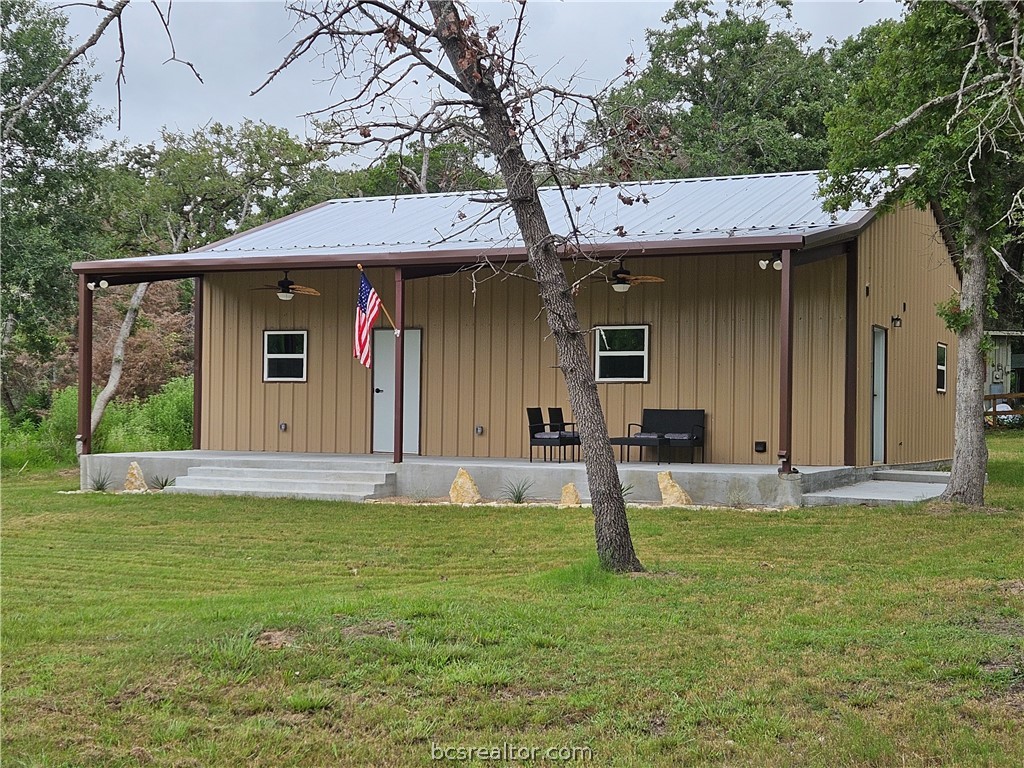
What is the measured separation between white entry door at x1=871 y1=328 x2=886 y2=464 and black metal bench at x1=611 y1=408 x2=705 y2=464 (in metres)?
2.40

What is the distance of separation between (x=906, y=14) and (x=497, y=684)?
9020 millimetres

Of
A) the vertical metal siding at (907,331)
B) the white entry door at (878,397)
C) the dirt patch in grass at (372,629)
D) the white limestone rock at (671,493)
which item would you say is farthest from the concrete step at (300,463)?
the dirt patch in grass at (372,629)

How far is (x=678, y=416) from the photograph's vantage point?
44.4 ft

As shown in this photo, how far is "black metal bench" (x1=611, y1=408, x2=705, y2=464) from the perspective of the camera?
42.6 feet

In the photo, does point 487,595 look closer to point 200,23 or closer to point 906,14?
point 200,23

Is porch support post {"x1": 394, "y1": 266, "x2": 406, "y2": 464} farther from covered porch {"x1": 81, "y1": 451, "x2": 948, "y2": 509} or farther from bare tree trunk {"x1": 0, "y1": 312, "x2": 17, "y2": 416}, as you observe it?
bare tree trunk {"x1": 0, "y1": 312, "x2": 17, "y2": 416}

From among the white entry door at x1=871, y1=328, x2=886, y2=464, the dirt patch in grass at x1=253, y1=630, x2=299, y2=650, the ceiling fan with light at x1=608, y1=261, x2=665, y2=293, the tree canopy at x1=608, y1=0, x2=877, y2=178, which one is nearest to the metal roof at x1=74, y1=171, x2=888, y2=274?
the ceiling fan with light at x1=608, y1=261, x2=665, y2=293

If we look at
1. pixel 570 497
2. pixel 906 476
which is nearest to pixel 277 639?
pixel 570 497

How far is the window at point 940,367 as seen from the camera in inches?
677

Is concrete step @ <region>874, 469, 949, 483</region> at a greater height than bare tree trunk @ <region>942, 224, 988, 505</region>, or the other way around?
bare tree trunk @ <region>942, 224, 988, 505</region>

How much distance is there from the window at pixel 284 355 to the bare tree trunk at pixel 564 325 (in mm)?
9014

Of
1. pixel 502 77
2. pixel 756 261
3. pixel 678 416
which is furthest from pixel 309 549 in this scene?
pixel 756 261

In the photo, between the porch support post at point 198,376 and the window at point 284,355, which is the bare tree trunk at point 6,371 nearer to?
the porch support post at point 198,376

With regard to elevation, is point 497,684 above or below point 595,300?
below
